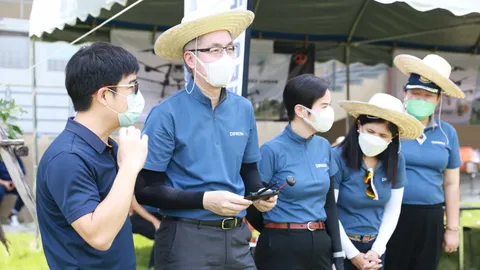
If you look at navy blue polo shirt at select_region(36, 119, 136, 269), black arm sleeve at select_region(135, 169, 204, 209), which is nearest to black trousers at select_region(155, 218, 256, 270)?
black arm sleeve at select_region(135, 169, 204, 209)

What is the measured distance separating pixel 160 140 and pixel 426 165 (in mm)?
2168

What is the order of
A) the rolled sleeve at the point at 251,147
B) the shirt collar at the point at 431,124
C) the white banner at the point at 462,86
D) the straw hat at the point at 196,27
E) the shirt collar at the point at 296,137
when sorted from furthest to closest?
→ 1. the white banner at the point at 462,86
2. the shirt collar at the point at 431,124
3. the shirt collar at the point at 296,137
4. the rolled sleeve at the point at 251,147
5. the straw hat at the point at 196,27

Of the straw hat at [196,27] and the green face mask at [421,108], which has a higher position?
the straw hat at [196,27]

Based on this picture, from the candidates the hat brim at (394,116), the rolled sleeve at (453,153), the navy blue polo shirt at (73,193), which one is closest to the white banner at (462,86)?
the rolled sleeve at (453,153)

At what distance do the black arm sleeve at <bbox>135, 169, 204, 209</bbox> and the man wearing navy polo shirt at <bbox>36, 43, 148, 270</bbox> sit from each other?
0.27 metres

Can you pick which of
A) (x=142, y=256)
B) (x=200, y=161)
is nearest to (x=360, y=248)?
(x=200, y=161)

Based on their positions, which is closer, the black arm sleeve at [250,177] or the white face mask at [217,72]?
the white face mask at [217,72]

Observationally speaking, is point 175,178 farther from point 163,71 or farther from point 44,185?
point 163,71

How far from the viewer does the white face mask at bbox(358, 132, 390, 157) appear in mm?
3635

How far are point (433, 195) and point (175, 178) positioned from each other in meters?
2.13

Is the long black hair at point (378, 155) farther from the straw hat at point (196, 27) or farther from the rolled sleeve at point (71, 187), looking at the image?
the rolled sleeve at point (71, 187)

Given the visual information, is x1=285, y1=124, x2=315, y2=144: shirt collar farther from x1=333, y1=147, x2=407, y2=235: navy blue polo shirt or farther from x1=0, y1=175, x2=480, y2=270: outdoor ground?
x1=0, y1=175, x2=480, y2=270: outdoor ground

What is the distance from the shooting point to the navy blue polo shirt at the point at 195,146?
257cm

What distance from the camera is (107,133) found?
7.25 ft
